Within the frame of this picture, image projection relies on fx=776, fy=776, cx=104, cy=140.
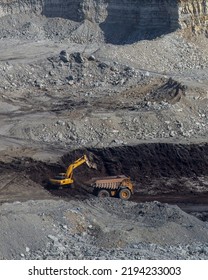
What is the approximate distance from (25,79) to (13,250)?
71.2 ft

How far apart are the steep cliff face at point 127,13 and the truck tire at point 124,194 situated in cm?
1941

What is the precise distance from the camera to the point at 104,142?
32906mm

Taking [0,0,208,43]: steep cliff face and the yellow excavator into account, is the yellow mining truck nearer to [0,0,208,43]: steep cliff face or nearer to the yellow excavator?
the yellow excavator

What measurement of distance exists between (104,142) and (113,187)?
4798 mm

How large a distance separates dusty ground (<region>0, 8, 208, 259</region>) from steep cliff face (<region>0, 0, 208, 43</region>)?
117cm

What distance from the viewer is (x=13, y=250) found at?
2189 cm

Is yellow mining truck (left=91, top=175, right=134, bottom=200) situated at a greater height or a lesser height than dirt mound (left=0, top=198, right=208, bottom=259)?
lesser

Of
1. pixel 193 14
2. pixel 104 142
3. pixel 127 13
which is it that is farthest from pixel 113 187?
pixel 127 13

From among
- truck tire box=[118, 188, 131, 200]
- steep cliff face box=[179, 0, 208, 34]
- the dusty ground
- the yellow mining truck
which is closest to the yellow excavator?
the dusty ground

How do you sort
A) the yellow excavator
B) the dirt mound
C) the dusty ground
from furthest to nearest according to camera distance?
the yellow excavator < the dusty ground < the dirt mound

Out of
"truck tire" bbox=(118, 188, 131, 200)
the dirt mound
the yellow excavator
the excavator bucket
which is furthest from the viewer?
the excavator bucket

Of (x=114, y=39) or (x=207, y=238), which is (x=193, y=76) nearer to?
(x=114, y=39)

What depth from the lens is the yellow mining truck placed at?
28.3 metres

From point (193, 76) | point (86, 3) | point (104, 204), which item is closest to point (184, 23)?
point (193, 76)
